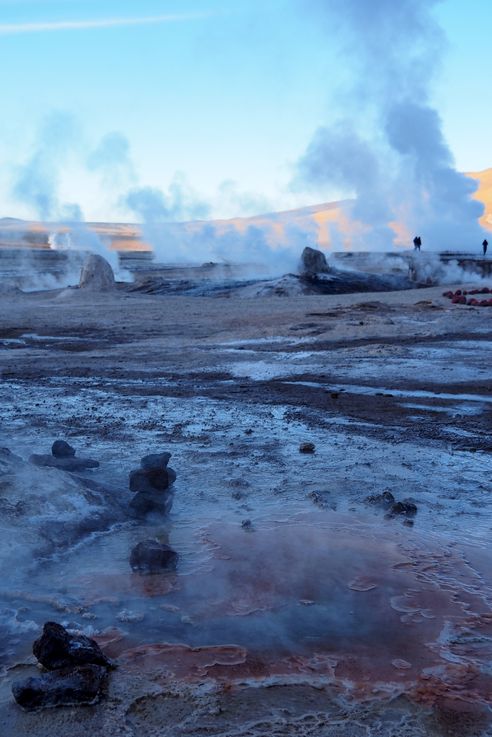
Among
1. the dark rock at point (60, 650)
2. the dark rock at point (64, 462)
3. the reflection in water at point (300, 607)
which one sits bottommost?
the reflection in water at point (300, 607)

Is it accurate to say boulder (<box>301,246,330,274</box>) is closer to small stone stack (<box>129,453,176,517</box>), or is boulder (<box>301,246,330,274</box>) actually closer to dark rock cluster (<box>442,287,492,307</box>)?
dark rock cluster (<box>442,287,492,307</box>)

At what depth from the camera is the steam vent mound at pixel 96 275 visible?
2627 centimetres

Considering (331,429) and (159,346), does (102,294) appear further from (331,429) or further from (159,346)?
(331,429)

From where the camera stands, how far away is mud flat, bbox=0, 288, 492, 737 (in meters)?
2.87

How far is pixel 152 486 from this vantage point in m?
5.01

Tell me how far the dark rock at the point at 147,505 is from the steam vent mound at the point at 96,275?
71.7 feet

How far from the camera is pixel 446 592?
380cm

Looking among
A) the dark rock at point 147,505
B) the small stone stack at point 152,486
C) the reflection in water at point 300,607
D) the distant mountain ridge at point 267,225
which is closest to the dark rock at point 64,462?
the small stone stack at point 152,486

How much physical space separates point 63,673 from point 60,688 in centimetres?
8

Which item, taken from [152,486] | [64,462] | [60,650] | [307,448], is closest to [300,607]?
[60,650]

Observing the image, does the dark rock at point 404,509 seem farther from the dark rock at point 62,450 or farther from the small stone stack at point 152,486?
the dark rock at point 62,450

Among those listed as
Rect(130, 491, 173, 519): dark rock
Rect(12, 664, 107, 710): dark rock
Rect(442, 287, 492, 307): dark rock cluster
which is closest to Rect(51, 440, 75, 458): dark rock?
Rect(130, 491, 173, 519): dark rock

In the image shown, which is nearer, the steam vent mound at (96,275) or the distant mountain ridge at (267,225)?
the steam vent mound at (96,275)

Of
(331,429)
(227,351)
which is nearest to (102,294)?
(227,351)
